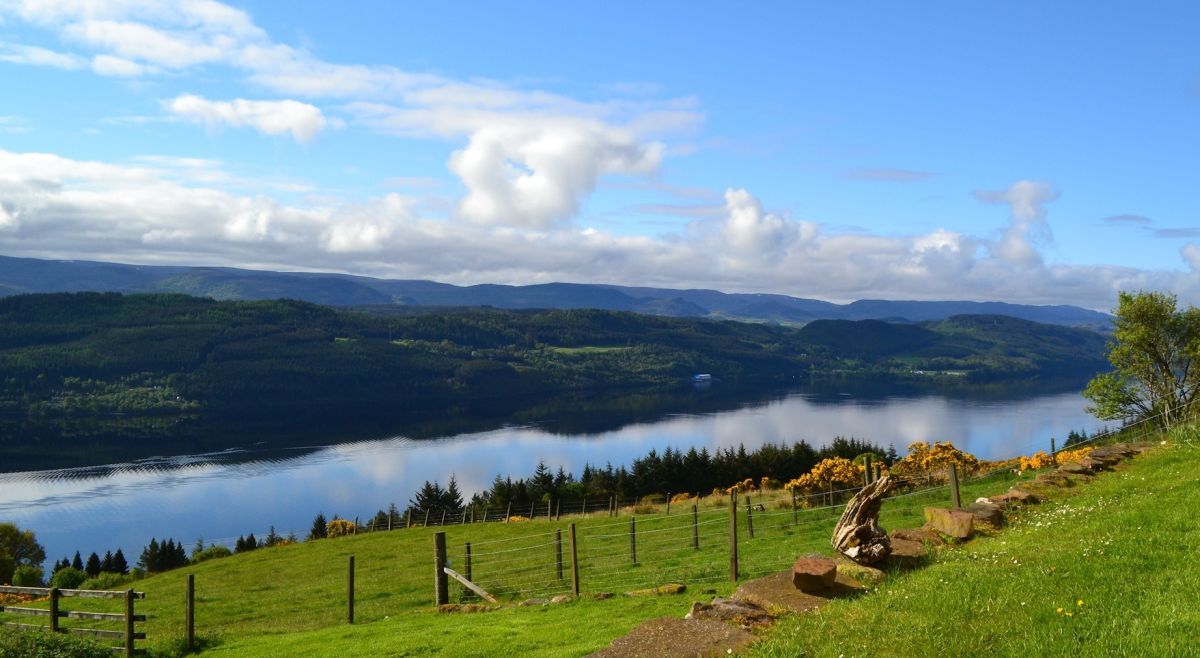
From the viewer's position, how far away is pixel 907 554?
13688 mm

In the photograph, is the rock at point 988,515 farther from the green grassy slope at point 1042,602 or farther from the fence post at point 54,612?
the fence post at point 54,612

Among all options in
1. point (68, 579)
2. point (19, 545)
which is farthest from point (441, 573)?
point (19, 545)

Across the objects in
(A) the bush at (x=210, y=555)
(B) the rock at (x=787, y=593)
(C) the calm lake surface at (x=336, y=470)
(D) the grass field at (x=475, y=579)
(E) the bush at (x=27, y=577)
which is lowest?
(C) the calm lake surface at (x=336, y=470)

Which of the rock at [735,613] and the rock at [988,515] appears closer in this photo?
the rock at [735,613]

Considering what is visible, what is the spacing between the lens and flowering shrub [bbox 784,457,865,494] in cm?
4412

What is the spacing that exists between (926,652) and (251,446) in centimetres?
19171

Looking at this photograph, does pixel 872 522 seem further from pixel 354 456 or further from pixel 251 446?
pixel 251 446

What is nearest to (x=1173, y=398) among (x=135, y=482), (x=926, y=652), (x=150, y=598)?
(x=926, y=652)

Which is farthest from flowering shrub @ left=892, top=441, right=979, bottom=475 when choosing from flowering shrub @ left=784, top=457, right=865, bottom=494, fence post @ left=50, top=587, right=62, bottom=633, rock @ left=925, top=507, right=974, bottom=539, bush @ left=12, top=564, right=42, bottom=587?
bush @ left=12, top=564, right=42, bottom=587

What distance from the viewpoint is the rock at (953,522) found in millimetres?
15539

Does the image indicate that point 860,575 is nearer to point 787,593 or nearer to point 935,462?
point 787,593

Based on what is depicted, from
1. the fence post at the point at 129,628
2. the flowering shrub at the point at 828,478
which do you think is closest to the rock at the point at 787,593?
the fence post at the point at 129,628

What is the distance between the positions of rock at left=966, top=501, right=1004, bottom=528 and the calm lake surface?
99.2 m

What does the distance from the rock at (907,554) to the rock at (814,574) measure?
2059mm
